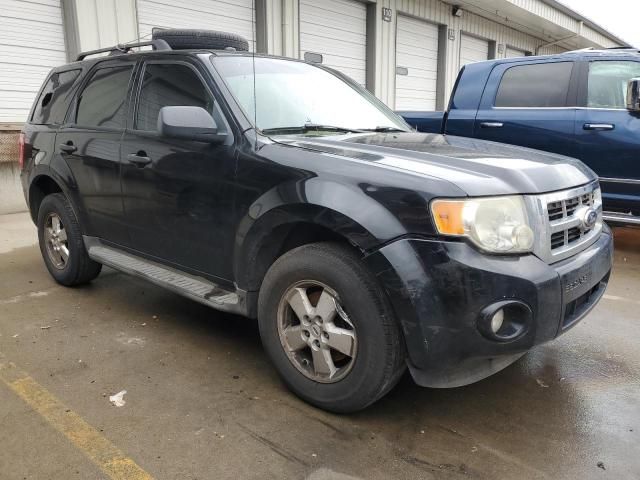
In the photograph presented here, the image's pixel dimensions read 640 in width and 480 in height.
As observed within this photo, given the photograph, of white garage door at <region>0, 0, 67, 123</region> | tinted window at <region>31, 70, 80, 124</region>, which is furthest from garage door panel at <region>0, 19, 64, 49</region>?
tinted window at <region>31, 70, 80, 124</region>

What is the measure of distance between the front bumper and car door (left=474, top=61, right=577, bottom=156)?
3777 millimetres

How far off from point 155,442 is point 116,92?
8.40 feet

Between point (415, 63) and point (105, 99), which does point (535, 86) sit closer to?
point (105, 99)

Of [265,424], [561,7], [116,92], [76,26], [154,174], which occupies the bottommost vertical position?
[265,424]

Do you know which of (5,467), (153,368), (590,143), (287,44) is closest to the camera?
(5,467)

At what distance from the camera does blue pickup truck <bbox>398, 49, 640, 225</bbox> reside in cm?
538

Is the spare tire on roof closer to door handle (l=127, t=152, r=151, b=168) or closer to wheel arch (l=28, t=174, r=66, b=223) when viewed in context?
door handle (l=127, t=152, r=151, b=168)

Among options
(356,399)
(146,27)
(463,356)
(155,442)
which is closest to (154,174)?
(155,442)

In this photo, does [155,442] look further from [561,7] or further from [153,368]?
[561,7]

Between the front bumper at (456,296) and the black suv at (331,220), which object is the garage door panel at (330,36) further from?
the front bumper at (456,296)

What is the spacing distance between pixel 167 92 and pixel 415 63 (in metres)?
12.4

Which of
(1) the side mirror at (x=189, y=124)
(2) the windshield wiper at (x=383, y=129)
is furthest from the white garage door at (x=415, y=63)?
(1) the side mirror at (x=189, y=124)

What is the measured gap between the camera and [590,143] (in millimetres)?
5512

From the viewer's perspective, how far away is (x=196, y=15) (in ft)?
30.6
